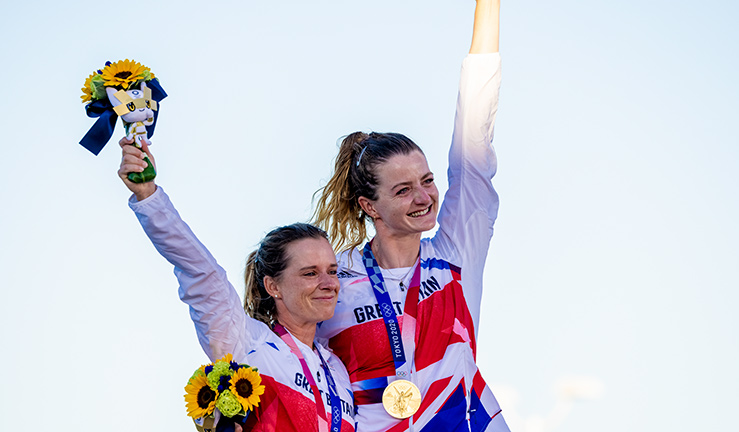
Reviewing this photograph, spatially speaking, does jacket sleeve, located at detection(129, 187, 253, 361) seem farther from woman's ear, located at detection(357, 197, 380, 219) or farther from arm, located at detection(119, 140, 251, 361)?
woman's ear, located at detection(357, 197, 380, 219)

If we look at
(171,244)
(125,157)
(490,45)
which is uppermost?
(490,45)

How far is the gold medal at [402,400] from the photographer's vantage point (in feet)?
14.8

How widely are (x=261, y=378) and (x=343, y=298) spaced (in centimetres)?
83

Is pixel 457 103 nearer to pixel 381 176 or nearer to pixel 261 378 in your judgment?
pixel 381 176

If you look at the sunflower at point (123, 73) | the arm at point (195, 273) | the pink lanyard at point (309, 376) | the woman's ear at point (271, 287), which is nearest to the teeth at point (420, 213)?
the woman's ear at point (271, 287)

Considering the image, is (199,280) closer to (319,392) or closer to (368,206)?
(319,392)

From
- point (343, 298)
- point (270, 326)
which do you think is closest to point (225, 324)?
point (270, 326)

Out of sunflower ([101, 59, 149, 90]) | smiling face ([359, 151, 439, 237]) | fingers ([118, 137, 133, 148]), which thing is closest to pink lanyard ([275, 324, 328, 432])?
smiling face ([359, 151, 439, 237])

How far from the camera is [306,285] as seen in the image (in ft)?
15.2

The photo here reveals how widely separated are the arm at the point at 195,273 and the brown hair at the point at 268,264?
0.49 m

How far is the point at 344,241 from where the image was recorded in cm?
551

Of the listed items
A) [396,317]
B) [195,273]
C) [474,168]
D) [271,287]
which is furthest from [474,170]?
[195,273]

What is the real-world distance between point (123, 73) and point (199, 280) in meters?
0.98

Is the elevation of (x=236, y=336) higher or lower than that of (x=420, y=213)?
lower
